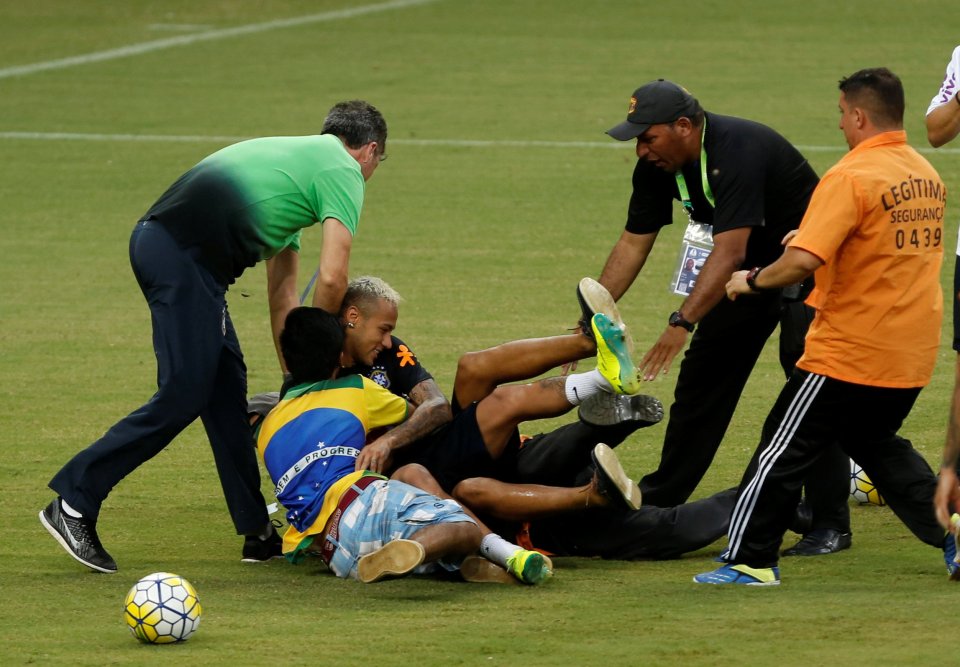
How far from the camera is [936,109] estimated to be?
7.88m

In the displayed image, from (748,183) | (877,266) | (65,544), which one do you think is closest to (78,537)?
(65,544)

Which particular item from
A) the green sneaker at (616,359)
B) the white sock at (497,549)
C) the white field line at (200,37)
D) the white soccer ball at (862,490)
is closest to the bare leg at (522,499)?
the white sock at (497,549)

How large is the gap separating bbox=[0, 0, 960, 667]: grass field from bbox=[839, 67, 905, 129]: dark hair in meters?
1.84

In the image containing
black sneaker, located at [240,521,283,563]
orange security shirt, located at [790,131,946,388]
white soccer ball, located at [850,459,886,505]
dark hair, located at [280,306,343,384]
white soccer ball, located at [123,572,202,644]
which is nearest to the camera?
white soccer ball, located at [123,572,202,644]

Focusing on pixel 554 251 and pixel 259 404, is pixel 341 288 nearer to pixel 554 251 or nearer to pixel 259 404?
pixel 259 404

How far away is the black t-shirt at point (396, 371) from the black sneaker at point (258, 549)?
0.91 metres

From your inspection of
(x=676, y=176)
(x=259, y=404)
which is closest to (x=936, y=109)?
(x=676, y=176)

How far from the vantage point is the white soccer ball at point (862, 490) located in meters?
8.65

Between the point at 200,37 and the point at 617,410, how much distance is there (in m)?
22.3

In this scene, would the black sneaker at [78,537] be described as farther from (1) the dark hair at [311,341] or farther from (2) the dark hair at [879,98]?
(2) the dark hair at [879,98]

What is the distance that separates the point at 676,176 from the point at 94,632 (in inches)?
133

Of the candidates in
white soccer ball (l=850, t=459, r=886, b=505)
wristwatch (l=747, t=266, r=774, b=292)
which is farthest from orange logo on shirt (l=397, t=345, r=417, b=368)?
white soccer ball (l=850, t=459, r=886, b=505)

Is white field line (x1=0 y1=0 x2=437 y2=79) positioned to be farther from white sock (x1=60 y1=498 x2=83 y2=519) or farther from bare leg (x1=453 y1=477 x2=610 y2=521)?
bare leg (x1=453 y1=477 x2=610 y2=521)

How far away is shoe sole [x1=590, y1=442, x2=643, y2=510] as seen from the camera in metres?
7.24
